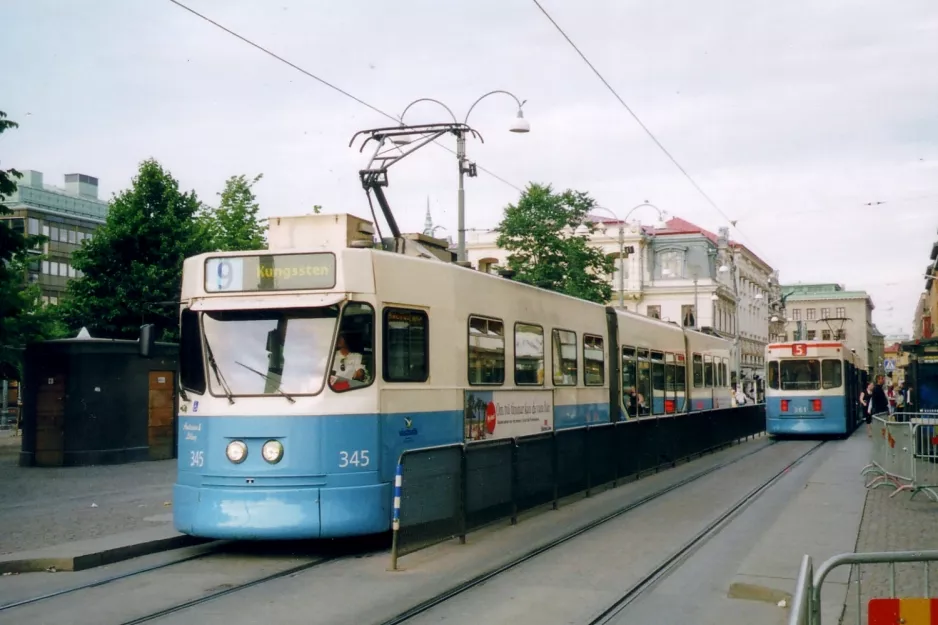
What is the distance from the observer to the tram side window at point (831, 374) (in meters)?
29.5

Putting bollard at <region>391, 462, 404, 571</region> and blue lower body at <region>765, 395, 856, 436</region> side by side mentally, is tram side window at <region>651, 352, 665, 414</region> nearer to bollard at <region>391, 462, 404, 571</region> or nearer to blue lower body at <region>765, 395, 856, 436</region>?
blue lower body at <region>765, 395, 856, 436</region>

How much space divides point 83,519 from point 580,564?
650cm

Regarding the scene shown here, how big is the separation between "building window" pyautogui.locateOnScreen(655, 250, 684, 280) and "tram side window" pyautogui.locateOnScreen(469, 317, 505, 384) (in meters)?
65.1

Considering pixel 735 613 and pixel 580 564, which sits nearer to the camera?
pixel 735 613

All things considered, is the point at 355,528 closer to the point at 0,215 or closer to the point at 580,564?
the point at 580,564

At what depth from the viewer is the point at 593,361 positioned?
58.4 feet

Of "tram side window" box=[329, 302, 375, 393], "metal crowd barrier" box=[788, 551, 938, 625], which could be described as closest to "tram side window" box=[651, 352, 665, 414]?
"tram side window" box=[329, 302, 375, 393]

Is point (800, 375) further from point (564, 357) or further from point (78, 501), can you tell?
point (78, 501)

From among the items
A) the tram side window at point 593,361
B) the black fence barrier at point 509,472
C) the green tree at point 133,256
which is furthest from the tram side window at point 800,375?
the green tree at point 133,256

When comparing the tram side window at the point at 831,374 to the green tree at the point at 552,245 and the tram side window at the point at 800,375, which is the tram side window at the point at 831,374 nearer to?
the tram side window at the point at 800,375

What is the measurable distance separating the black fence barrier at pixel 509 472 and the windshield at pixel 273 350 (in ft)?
4.40

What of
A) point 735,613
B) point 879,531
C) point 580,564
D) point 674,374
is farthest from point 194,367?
point 674,374

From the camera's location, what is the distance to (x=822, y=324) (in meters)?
133

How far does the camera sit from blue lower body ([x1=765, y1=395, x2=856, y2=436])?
2952 centimetres
